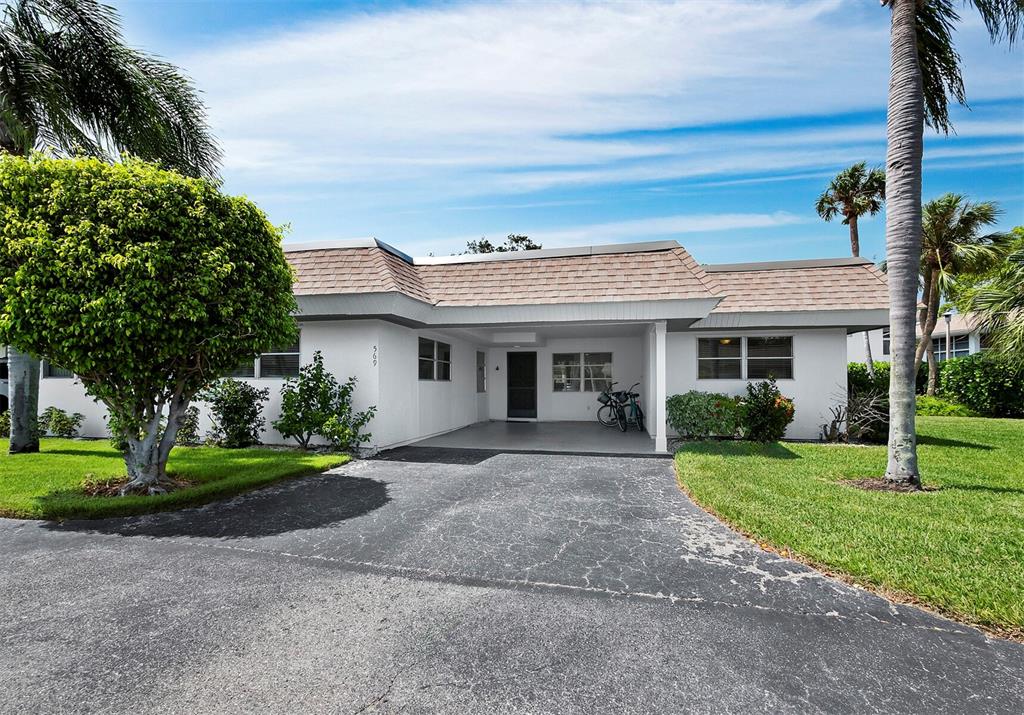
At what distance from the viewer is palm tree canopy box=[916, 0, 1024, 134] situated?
6848mm

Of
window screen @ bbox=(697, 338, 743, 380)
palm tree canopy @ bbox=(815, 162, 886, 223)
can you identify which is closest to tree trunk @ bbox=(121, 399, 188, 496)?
window screen @ bbox=(697, 338, 743, 380)

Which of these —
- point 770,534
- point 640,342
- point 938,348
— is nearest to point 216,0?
point 770,534

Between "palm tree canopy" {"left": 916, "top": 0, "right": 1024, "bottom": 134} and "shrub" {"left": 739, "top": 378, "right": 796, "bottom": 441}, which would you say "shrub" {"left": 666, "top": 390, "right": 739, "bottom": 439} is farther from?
"palm tree canopy" {"left": 916, "top": 0, "right": 1024, "bottom": 134}

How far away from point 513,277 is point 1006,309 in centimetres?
982

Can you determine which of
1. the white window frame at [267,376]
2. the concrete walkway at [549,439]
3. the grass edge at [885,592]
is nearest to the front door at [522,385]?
the concrete walkway at [549,439]

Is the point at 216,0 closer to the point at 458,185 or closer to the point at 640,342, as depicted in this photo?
the point at 458,185

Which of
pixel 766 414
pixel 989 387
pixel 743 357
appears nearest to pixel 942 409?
pixel 989 387

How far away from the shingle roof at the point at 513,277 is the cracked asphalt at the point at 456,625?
4.91 meters

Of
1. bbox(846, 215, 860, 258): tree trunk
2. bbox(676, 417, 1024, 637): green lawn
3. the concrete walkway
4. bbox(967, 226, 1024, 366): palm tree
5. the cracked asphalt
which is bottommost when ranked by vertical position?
the cracked asphalt

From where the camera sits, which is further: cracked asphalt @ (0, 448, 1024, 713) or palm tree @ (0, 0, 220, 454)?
palm tree @ (0, 0, 220, 454)

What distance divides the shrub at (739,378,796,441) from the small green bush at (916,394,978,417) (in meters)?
11.0

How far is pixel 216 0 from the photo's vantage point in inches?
296

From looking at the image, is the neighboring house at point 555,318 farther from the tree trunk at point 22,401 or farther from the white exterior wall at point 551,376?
the tree trunk at point 22,401

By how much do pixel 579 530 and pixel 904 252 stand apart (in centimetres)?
562
